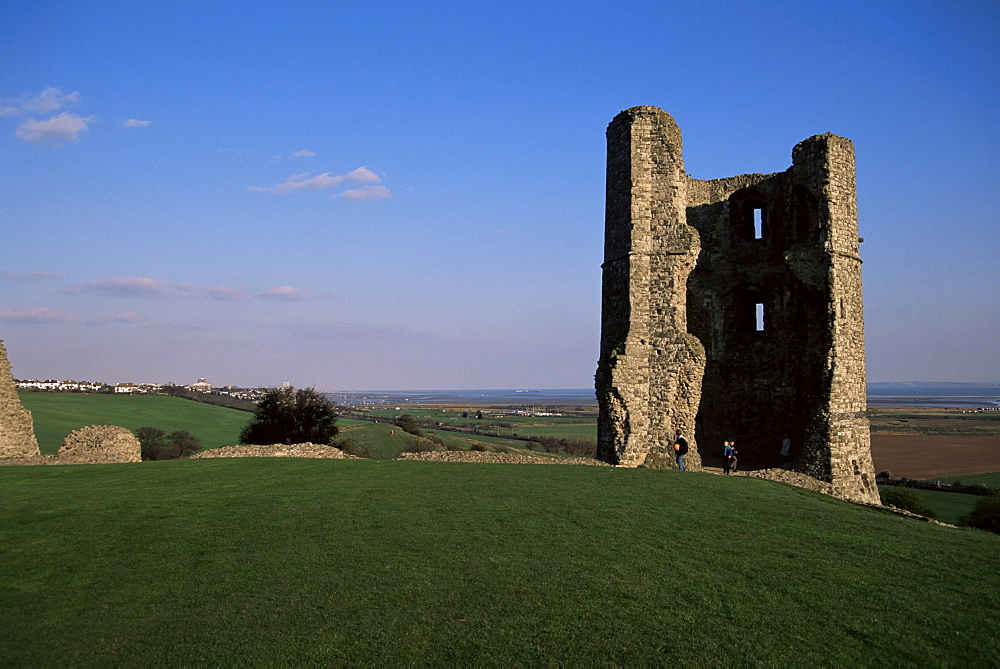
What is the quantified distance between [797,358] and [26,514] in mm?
19008

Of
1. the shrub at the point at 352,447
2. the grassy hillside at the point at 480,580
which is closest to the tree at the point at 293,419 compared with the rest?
the shrub at the point at 352,447

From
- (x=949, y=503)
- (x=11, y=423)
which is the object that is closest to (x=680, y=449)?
(x=949, y=503)

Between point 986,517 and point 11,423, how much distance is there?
2600cm

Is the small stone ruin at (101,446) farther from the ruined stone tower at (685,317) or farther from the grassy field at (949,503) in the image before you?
the grassy field at (949,503)

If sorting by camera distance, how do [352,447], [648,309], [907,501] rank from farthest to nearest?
[352,447] < [907,501] < [648,309]

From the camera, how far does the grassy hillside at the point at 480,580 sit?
16.8ft

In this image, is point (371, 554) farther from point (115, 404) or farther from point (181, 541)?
point (115, 404)

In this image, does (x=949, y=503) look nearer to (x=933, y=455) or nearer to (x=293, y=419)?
(x=293, y=419)

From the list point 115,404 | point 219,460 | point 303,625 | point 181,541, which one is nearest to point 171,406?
point 115,404

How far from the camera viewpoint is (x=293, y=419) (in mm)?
27734

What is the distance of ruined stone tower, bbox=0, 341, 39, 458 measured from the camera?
736 inches

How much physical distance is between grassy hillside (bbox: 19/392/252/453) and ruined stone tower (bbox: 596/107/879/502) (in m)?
23.6

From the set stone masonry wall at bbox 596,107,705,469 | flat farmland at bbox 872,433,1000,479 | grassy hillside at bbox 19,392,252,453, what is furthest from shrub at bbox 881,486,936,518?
grassy hillside at bbox 19,392,252,453

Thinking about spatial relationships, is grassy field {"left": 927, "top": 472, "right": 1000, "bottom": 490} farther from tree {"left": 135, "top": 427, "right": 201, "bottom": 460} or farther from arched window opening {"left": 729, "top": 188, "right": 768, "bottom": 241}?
tree {"left": 135, "top": 427, "right": 201, "bottom": 460}
